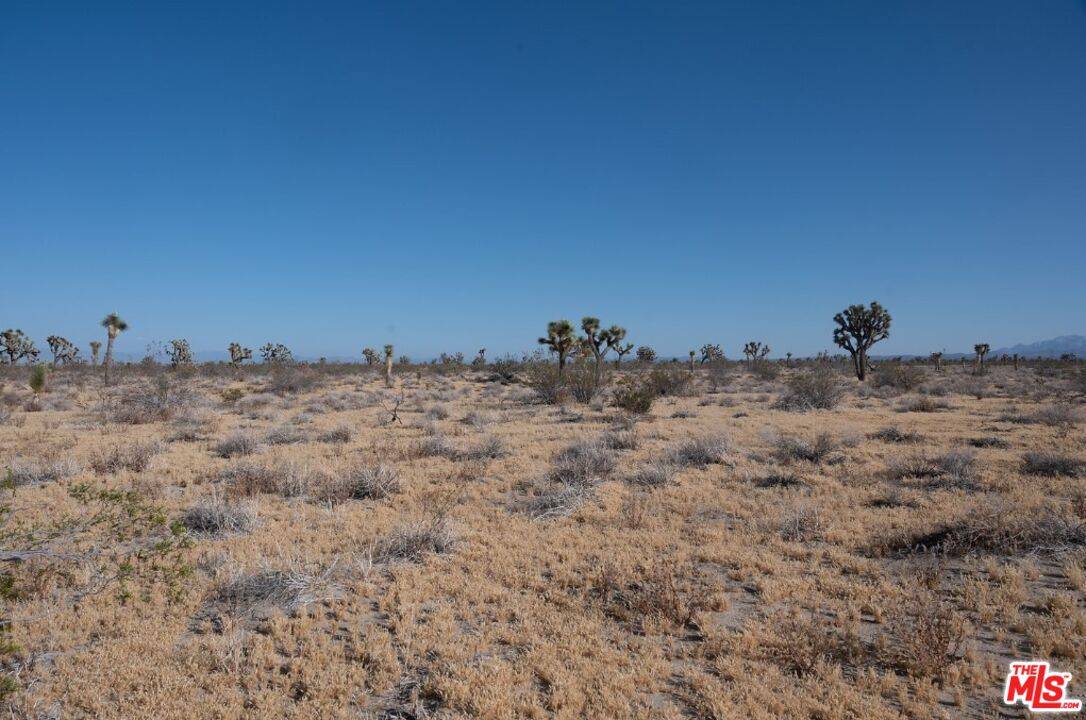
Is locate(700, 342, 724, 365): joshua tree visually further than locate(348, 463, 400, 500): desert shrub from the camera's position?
Yes

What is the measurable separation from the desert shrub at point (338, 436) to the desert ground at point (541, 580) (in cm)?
162

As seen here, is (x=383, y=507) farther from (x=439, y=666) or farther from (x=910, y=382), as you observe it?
(x=910, y=382)

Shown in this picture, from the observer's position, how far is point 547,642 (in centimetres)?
482

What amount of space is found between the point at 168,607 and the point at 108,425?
15498 mm

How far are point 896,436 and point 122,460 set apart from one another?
19.0 m

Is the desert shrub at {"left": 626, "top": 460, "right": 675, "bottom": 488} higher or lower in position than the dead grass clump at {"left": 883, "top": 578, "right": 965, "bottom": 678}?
higher

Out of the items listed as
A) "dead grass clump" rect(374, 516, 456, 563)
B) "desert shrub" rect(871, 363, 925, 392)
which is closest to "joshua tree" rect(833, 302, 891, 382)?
"desert shrub" rect(871, 363, 925, 392)

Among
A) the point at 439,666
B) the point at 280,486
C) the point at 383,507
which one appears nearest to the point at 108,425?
the point at 280,486

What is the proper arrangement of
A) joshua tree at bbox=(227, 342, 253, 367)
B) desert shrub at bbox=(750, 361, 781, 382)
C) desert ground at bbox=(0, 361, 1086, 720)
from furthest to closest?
joshua tree at bbox=(227, 342, 253, 367), desert shrub at bbox=(750, 361, 781, 382), desert ground at bbox=(0, 361, 1086, 720)

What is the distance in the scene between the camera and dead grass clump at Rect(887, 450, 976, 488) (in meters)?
9.74

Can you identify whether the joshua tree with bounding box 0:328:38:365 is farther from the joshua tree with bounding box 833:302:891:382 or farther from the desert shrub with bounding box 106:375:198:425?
the joshua tree with bounding box 833:302:891:382

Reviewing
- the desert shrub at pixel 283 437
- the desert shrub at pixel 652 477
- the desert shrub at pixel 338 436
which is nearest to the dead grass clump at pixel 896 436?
the desert shrub at pixel 652 477

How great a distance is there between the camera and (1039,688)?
4066mm

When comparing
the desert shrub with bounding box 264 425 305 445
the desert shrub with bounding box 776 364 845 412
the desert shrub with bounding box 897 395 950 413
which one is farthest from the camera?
the desert shrub with bounding box 776 364 845 412
